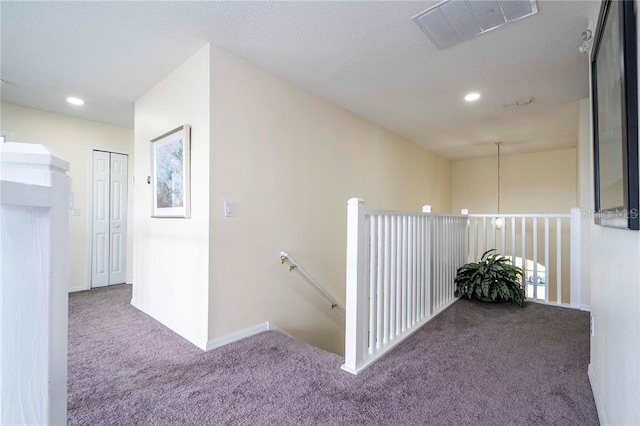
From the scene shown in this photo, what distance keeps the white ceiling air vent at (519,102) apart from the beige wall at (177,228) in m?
3.26

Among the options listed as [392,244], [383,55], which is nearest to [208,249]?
[392,244]

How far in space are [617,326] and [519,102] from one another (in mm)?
3007

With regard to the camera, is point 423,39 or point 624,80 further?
point 423,39

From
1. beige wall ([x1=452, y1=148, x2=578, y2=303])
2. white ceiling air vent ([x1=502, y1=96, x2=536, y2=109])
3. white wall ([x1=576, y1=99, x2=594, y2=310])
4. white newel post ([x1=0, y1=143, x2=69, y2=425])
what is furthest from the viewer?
beige wall ([x1=452, y1=148, x2=578, y2=303])

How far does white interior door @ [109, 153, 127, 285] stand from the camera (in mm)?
4344

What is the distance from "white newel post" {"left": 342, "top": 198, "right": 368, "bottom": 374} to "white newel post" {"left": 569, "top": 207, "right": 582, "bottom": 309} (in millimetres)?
2677

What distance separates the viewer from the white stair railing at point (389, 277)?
190 centimetres

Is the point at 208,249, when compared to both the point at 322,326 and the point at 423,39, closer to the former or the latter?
the point at 322,326

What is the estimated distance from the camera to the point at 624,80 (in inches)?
36.5

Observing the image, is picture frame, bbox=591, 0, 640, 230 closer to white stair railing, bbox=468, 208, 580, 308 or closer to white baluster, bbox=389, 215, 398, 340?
white baluster, bbox=389, 215, 398, 340

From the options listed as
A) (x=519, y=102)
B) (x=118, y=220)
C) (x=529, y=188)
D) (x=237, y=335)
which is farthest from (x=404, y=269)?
(x=529, y=188)

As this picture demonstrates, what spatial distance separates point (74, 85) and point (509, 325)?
188 inches

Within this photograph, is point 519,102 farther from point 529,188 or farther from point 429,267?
point 529,188

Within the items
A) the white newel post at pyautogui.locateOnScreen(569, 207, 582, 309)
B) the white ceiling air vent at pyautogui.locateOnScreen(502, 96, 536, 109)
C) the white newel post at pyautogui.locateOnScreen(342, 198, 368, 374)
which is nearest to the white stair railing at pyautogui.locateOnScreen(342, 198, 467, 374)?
the white newel post at pyautogui.locateOnScreen(342, 198, 368, 374)
